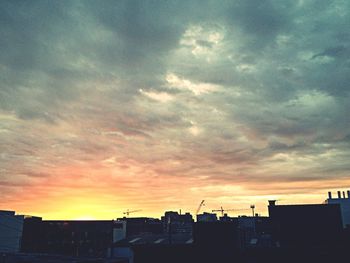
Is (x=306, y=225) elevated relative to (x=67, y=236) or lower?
elevated

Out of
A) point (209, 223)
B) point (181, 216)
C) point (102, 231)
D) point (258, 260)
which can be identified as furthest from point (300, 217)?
point (181, 216)

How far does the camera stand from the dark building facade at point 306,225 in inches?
1999

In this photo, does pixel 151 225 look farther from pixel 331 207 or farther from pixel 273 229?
pixel 331 207

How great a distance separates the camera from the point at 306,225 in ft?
170

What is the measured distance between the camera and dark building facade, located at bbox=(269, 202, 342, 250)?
Result: 50.8m

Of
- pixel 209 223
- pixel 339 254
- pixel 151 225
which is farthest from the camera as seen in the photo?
pixel 151 225

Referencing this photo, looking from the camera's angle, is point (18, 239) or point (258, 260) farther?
point (18, 239)

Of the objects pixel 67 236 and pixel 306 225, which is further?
pixel 67 236

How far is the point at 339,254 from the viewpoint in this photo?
4222 centimetres

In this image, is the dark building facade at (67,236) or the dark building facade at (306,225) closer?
the dark building facade at (306,225)

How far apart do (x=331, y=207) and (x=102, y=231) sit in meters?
68.5

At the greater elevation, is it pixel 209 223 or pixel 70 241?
pixel 209 223

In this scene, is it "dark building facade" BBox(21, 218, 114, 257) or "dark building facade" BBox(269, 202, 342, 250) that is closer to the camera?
"dark building facade" BBox(269, 202, 342, 250)

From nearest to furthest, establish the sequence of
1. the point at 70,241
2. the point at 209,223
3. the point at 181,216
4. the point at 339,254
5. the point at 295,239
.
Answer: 1. the point at 339,254
2. the point at 209,223
3. the point at 295,239
4. the point at 70,241
5. the point at 181,216
